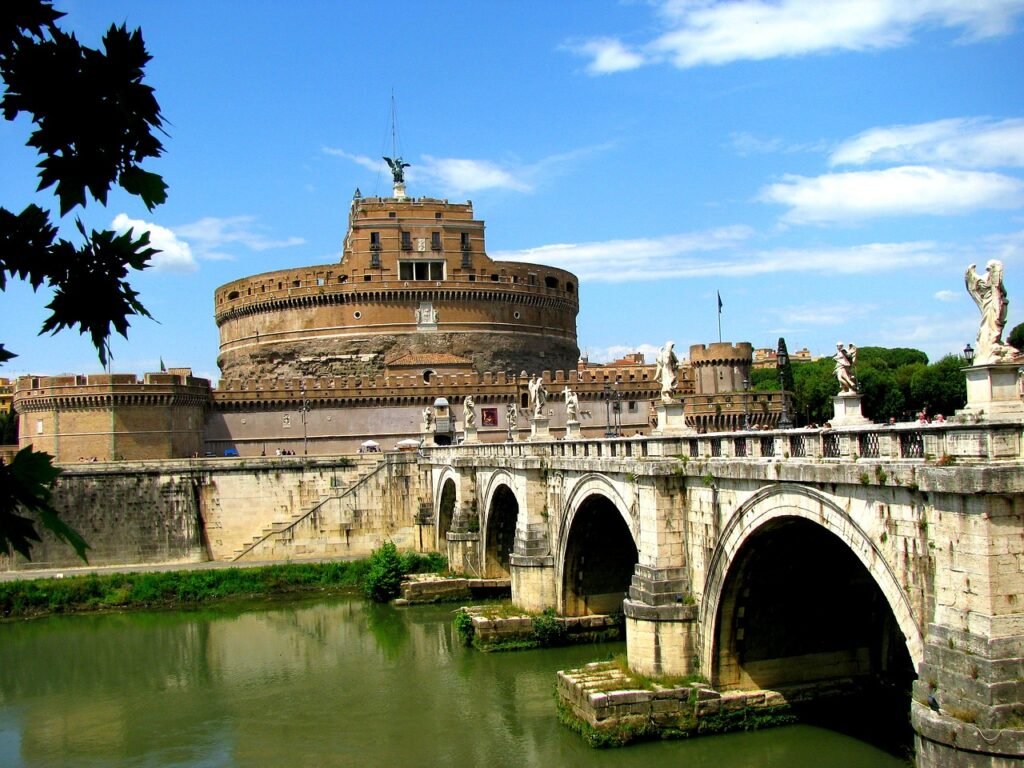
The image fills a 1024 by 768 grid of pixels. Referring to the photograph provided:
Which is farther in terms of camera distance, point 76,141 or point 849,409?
point 849,409

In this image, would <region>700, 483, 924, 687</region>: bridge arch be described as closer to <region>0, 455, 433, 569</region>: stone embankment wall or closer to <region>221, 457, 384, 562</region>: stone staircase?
<region>0, 455, 433, 569</region>: stone embankment wall

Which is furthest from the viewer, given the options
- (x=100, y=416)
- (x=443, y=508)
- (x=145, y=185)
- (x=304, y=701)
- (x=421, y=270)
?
(x=421, y=270)

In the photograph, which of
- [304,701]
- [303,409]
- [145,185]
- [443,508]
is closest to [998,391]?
[145,185]

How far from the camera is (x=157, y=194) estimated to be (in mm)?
3383

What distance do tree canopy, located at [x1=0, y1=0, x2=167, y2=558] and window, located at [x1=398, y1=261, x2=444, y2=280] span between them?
175 ft

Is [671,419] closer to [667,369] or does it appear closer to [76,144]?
[667,369]

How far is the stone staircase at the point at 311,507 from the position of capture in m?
37.3

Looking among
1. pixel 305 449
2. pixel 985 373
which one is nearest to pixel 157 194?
pixel 985 373

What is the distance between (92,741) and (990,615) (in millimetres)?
15712

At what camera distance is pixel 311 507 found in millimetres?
38812

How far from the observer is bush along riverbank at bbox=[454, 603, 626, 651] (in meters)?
22.3

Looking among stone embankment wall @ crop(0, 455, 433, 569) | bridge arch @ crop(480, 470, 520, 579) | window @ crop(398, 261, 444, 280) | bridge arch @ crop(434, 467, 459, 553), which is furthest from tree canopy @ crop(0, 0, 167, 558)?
window @ crop(398, 261, 444, 280)

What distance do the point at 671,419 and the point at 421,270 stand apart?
4139 cm

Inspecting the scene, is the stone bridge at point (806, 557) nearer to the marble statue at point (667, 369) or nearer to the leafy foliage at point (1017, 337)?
A: the marble statue at point (667, 369)
